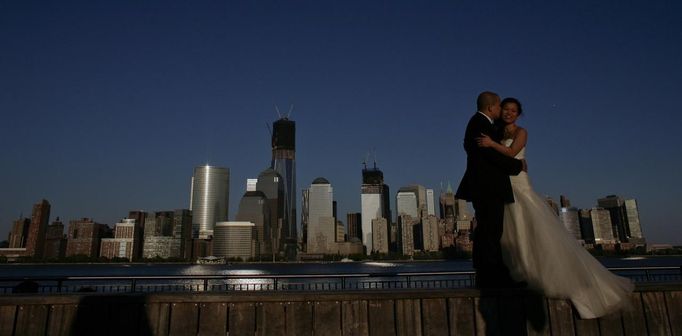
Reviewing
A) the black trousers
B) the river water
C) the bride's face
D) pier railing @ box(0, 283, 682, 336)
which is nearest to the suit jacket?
the black trousers

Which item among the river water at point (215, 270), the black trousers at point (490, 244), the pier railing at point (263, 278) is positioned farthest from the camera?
the river water at point (215, 270)

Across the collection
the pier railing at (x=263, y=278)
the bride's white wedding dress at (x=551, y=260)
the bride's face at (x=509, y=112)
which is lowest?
the pier railing at (x=263, y=278)

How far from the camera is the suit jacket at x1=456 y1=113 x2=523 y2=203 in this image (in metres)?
4.92

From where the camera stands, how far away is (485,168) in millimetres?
5043

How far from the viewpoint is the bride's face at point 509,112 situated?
5.34 metres

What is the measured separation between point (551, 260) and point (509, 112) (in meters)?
1.83

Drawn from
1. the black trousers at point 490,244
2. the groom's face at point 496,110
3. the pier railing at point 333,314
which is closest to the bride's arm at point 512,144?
the groom's face at point 496,110

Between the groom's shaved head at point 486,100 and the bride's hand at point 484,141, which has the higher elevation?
the groom's shaved head at point 486,100

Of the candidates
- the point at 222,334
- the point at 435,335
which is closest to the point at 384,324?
the point at 435,335

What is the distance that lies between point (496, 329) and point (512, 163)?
5.83ft

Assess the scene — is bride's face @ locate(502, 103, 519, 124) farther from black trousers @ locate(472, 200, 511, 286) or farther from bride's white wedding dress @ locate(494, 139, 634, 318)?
black trousers @ locate(472, 200, 511, 286)

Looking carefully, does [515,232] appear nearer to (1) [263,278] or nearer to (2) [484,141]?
(2) [484,141]

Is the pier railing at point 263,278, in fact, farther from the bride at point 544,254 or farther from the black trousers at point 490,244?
the bride at point 544,254

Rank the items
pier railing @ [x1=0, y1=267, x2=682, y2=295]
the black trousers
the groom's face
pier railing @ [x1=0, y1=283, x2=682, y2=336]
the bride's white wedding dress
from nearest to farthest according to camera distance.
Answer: pier railing @ [x1=0, y1=283, x2=682, y2=336], the bride's white wedding dress, the black trousers, the groom's face, pier railing @ [x1=0, y1=267, x2=682, y2=295]
